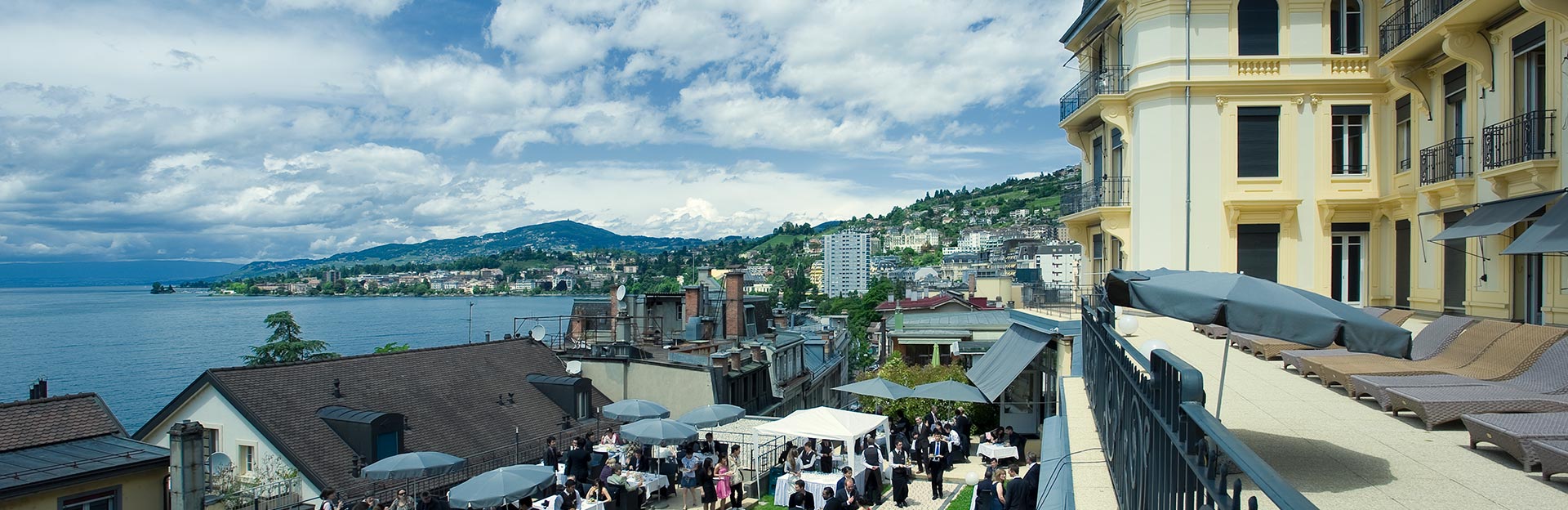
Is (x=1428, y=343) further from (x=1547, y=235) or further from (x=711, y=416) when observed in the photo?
(x=711, y=416)

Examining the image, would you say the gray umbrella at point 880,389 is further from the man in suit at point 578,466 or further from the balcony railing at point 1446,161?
the balcony railing at point 1446,161

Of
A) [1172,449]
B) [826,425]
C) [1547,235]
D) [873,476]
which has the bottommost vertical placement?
[873,476]

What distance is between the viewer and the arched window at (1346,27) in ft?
59.9

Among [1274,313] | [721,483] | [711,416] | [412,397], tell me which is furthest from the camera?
[412,397]

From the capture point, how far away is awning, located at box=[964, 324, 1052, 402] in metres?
15.2

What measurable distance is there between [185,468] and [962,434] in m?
15.2

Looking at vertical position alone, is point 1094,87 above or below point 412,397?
above

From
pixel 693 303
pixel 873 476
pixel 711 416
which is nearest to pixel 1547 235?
pixel 873 476

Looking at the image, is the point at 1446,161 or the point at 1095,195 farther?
the point at 1095,195

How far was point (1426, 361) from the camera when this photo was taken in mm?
9297

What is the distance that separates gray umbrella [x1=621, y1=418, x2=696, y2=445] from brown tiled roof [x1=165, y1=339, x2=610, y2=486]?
25.4 ft

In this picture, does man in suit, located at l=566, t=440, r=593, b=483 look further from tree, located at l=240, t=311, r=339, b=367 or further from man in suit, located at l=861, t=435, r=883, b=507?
tree, located at l=240, t=311, r=339, b=367

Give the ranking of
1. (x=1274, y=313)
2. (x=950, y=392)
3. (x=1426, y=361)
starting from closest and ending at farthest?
(x=1274, y=313) → (x=1426, y=361) → (x=950, y=392)

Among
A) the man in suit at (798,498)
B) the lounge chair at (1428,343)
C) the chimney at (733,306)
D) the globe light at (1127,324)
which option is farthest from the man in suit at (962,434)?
the chimney at (733,306)
